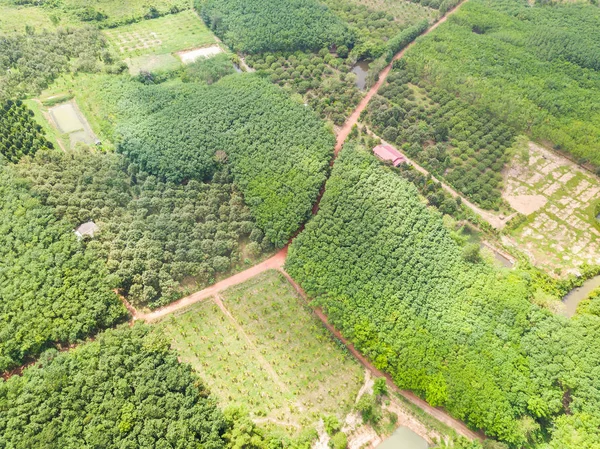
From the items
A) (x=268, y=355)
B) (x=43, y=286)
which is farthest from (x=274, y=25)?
(x=268, y=355)

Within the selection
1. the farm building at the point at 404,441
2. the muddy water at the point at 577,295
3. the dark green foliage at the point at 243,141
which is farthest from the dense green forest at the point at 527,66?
the farm building at the point at 404,441

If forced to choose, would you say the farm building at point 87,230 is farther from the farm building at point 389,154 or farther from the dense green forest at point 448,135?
the dense green forest at point 448,135

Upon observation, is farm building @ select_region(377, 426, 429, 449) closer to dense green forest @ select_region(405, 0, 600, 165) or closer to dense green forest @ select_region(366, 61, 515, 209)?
dense green forest @ select_region(366, 61, 515, 209)

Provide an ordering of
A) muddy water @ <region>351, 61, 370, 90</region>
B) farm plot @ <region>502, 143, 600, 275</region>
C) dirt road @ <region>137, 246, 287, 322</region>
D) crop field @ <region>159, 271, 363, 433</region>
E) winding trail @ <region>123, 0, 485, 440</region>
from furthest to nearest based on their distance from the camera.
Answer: muddy water @ <region>351, 61, 370, 90</region> → farm plot @ <region>502, 143, 600, 275</region> → dirt road @ <region>137, 246, 287, 322</region> → crop field @ <region>159, 271, 363, 433</region> → winding trail @ <region>123, 0, 485, 440</region>

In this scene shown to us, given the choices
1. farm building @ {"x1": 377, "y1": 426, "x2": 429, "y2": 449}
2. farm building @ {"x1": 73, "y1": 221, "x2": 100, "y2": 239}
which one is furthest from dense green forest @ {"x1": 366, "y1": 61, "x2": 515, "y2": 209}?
farm building @ {"x1": 73, "y1": 221, "x2": 100, "y2": 239}

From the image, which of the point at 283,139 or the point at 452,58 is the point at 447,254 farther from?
the point at 452,58

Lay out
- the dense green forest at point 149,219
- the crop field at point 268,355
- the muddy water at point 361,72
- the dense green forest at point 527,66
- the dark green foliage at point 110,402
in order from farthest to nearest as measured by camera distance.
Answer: the muddy water at point 361,72 < the dense green forest at point 527,66 < the dense green forest at point 149,219 < the crop field at point 268,355 < the dark green foliage at point 110,402

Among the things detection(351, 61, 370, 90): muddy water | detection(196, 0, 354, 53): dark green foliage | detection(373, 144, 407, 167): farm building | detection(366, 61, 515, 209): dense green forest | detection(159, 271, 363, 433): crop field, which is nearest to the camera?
detection(159, 271, 363, 433): crop field
